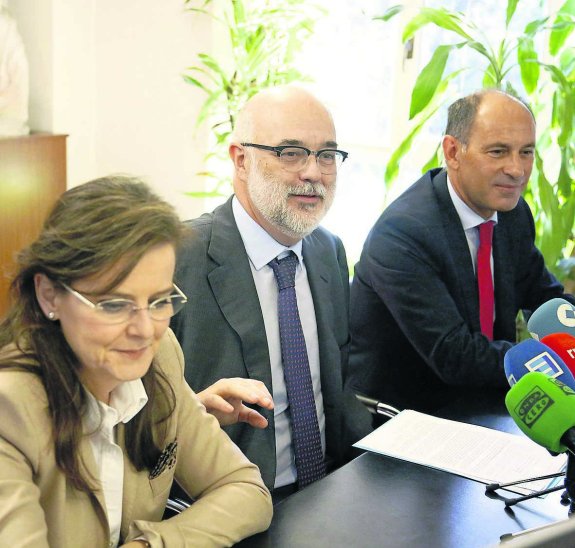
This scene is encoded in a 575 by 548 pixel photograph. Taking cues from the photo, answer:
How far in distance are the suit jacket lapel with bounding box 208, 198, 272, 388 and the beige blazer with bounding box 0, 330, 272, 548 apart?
0.39 m

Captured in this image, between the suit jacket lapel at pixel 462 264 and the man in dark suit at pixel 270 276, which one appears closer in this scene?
the man in dark suit at pixel 270 276

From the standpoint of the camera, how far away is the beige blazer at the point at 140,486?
4.25ft

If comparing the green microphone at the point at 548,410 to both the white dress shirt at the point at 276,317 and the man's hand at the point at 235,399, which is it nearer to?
the man's hand at the point at 235,399

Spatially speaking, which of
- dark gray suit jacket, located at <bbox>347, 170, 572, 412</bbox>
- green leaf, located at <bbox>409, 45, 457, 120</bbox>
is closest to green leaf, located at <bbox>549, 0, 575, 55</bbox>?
green leaf, located at <bbox>409, 45, 457, 120</bbox>

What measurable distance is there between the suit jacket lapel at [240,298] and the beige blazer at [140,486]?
387mm

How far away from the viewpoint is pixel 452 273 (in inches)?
101

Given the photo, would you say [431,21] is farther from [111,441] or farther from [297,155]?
[111,441]

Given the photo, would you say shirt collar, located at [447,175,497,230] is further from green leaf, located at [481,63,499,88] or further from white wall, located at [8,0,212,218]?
white wall, located at [8,0,212,218]

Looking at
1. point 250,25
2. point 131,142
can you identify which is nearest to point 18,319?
point 250,25

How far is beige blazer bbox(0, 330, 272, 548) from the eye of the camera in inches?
51.0

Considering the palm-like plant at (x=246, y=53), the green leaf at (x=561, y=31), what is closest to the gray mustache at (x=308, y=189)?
the green leaf at (x=561, y=31)

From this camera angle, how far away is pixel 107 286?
4.42 feet

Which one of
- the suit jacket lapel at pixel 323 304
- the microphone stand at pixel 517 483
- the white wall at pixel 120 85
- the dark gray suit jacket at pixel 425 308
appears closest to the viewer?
the microphone stand at pixel 517 483

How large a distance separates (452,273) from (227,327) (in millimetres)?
784
